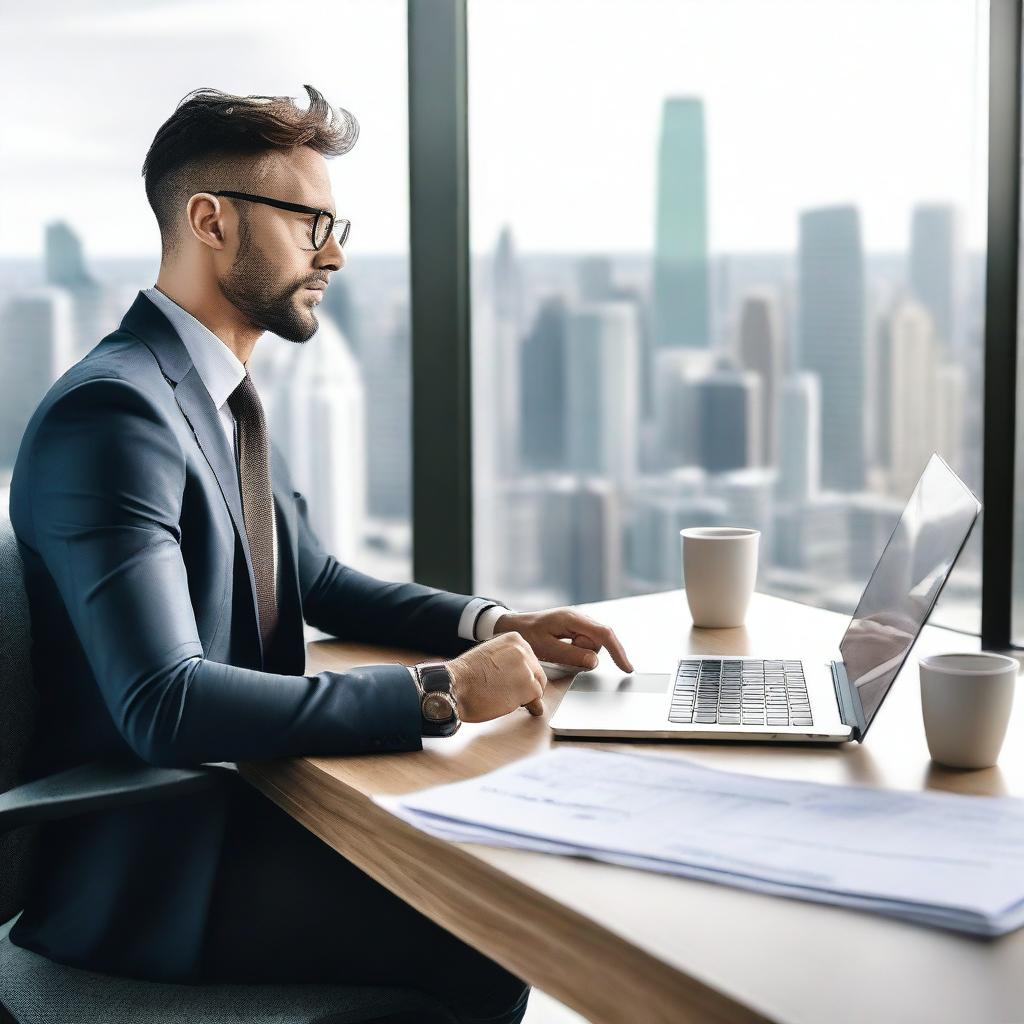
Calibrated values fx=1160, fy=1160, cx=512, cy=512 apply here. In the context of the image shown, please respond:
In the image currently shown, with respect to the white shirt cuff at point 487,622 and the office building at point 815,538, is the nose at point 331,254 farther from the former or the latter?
the office building at point 815,538

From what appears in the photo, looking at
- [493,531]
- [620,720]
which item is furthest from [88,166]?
[620,720]

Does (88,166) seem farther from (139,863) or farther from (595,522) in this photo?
(139,863)

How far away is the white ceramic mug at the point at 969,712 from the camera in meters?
1.02

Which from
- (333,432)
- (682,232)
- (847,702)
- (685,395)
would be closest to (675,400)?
(685,395)

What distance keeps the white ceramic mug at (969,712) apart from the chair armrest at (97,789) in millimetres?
675

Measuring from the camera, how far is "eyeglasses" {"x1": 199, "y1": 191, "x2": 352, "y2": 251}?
4.88 feet

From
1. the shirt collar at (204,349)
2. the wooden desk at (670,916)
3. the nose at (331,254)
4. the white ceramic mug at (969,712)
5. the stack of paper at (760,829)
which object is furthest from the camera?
the nose at (331,254)

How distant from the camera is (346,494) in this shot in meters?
2.44

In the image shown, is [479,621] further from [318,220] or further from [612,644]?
[318,220]

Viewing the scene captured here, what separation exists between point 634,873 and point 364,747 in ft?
1.23

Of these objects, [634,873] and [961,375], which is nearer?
[634,873]

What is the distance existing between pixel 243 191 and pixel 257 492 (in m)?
0.39

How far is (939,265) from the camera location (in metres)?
1.99

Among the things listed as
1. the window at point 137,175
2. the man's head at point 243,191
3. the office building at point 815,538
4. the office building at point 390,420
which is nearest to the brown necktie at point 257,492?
the man's head at point 243,191
